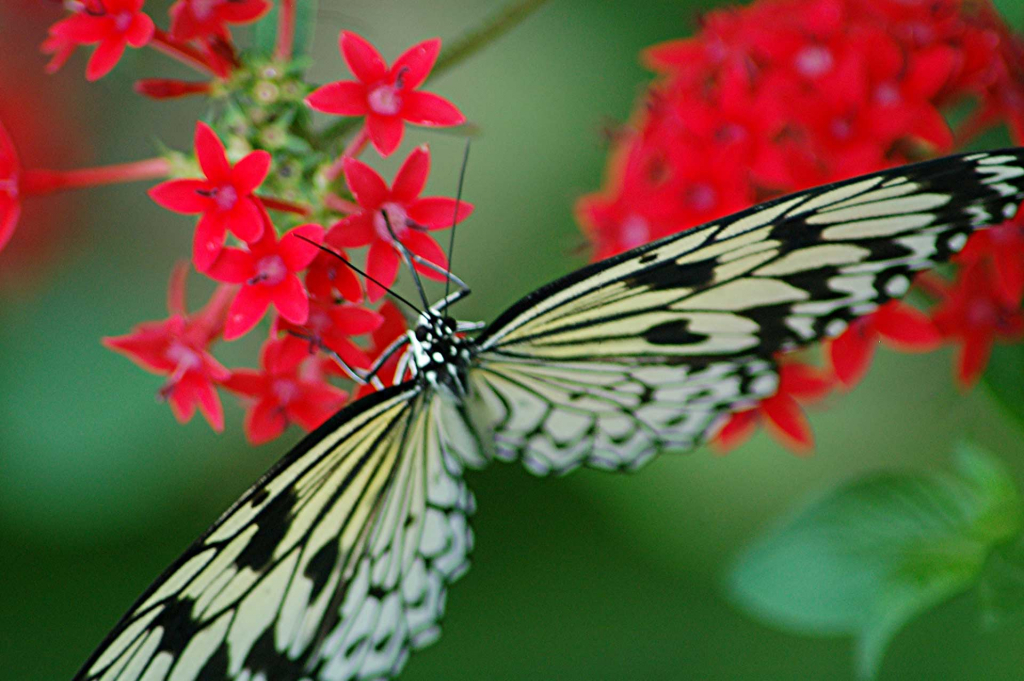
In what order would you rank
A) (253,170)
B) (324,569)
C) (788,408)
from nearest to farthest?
(253,170)
(324,569)
(788,408)

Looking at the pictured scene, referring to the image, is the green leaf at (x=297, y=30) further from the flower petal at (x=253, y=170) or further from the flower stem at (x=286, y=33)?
the flower petal at (x=253, y=170)

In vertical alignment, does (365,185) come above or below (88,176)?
below

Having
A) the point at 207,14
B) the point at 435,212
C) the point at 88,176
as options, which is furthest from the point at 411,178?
the point at 88,176

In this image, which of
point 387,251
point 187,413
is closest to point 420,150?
point 387,251

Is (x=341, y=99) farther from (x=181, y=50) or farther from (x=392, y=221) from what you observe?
(x=181, y=50)

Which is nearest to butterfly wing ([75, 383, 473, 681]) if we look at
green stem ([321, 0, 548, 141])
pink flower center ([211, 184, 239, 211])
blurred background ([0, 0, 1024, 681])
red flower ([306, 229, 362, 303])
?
red flower ([306, 229, 362, 303])

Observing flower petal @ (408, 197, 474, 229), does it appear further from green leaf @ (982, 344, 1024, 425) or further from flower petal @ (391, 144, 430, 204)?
green leaf @ (982, 344, 1024, 425)

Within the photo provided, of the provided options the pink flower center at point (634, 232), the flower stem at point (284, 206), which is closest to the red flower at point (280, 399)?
the flower stem at point (284, 206)
